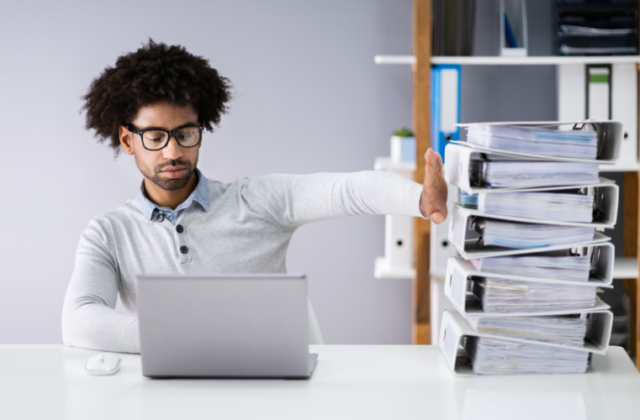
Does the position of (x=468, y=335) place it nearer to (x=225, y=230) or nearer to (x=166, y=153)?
(x=225, y=230)

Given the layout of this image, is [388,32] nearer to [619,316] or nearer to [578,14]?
[578,14]

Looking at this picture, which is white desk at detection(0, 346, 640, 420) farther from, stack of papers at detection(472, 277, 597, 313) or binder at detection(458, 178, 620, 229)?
binder at detection(458, 178, 620, 229)

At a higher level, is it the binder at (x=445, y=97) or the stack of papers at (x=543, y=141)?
the binder at (x=445, y=97)

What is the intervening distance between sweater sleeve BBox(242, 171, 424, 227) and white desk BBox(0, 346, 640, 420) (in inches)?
15.3

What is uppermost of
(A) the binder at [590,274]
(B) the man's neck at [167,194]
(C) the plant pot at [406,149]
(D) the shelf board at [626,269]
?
(C) the plant pot at [406,149]

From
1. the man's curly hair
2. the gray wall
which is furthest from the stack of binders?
the gray wall

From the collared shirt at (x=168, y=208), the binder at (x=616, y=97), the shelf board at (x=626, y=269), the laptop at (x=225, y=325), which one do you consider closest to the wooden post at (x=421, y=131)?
the binder at (x=616, y=97)

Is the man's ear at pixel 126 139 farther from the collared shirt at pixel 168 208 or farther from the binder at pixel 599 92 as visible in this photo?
the binder at pixel 599 92

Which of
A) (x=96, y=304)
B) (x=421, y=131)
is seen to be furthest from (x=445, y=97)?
(x=96, y=304)

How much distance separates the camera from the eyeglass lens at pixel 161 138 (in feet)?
5.54

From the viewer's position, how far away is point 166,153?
1675mm

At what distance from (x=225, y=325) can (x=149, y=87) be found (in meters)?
0.90

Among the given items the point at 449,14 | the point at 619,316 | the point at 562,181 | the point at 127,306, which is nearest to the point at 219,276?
the point at 562,181

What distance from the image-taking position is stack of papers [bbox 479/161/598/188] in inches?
45.4
